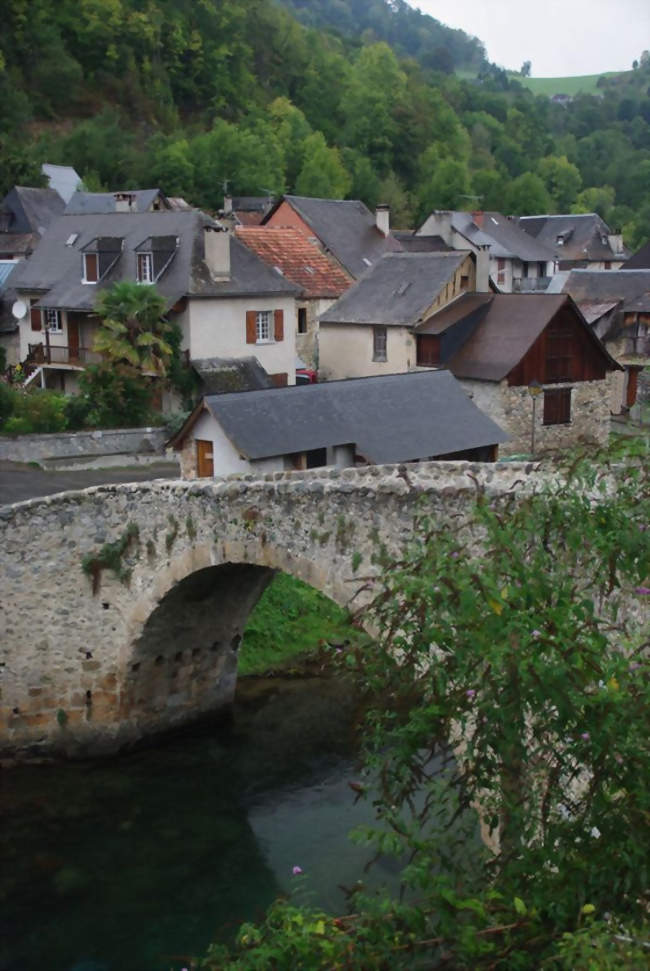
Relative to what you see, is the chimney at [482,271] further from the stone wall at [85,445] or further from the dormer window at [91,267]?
the dormer window at [91,267]

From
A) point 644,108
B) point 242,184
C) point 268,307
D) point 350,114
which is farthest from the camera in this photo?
point 644,108

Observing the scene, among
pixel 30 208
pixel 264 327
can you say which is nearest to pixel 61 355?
pixel 264 327

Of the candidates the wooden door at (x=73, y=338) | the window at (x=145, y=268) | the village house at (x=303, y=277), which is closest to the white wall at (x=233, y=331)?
the window at (x=145, y=268)

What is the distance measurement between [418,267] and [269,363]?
484cm

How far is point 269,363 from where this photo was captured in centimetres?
3097

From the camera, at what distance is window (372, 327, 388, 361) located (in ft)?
102

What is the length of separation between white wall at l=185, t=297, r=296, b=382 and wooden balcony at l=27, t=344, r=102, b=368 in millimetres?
2864

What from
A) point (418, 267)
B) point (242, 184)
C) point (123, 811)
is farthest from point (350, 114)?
point (123, 811)

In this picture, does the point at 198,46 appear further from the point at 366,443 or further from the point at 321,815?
the point at 321,815

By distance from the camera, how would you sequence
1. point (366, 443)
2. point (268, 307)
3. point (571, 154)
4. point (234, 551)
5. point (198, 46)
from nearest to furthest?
point (234, 551) → point (366, 443) → point (268, 307) → point (198, 46) → point (571, 154)

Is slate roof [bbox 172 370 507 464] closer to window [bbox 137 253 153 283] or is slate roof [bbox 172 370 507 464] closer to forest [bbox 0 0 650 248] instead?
window [bbox 137 253 153 283]

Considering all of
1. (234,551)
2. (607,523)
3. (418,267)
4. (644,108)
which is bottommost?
(234,551)

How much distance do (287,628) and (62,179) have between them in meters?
45.6

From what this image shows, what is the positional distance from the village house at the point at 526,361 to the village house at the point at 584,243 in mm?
38506
